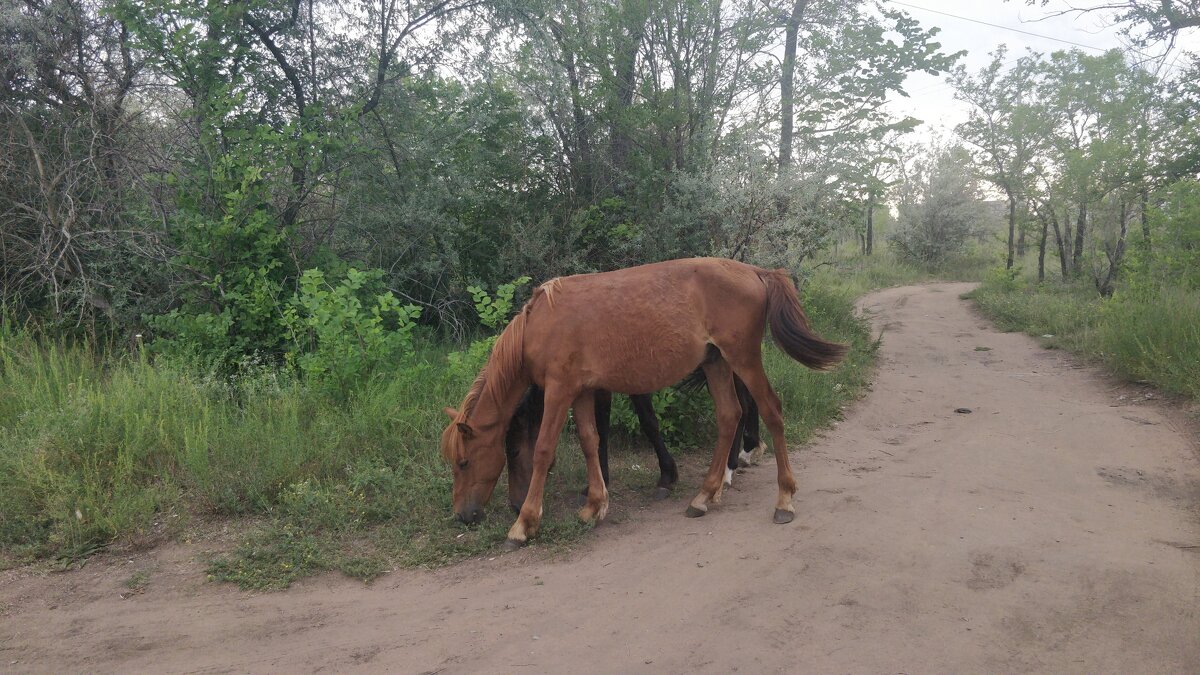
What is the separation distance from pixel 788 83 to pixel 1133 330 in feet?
20.0

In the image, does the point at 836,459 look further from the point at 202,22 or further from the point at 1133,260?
the point at 1133,260

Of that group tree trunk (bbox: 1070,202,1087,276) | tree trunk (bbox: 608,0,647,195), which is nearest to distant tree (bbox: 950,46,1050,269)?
tree trunk (bbox: 1070,202,1087,276)

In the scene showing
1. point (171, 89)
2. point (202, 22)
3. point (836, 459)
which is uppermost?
point (202, 22)

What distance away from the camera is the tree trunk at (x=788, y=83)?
10.7 meters

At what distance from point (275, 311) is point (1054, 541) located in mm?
6608

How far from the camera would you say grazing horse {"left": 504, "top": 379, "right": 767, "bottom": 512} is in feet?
15.8

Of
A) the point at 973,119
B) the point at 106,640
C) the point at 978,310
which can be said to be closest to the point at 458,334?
the point at 106,640

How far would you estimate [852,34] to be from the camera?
1466 centimetres

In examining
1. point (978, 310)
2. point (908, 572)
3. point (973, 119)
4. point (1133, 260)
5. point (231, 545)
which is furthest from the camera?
point (973, 119)

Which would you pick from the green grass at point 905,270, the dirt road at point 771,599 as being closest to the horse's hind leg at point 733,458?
the dirt road at point 771,599

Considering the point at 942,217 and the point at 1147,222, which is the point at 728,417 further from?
the point at 942,217

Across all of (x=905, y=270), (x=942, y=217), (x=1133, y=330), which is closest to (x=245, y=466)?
(x=1133, y=330)

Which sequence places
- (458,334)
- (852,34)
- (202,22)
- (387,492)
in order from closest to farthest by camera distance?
(387,492) → (202,22) → (458,334) → (852,34)

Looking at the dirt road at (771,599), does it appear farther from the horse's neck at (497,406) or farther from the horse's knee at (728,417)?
the horse's neck at (497,406)
